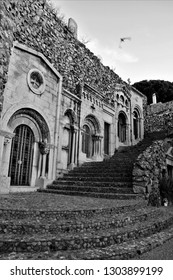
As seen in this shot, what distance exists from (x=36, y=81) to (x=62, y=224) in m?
6.62

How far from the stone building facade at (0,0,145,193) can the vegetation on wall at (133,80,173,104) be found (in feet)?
70.7

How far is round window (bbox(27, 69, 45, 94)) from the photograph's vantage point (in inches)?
292

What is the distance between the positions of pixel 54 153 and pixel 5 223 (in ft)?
17.4

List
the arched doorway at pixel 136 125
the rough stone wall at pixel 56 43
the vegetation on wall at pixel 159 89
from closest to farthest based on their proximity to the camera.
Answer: the rough stone wall at pixel 56 43 → the arched doorway at pixel 136 125 → the vegetation on wall at pixel 159 89

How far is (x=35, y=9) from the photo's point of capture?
27.1 feet

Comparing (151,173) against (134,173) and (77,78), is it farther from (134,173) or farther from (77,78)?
(77,78)

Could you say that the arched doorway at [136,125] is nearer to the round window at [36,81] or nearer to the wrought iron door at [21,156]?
the round window at [36,81]

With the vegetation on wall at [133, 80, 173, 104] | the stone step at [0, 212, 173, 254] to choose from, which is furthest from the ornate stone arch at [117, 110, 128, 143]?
the vegetation on wall at [133, 80, 173, 104]

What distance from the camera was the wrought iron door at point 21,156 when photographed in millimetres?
6848

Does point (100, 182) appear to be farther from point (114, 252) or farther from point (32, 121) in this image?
point (114, 252)

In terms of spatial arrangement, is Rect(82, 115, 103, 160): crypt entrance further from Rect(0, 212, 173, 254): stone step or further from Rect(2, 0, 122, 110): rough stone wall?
Rect(0, 212, 173, 254): stone step

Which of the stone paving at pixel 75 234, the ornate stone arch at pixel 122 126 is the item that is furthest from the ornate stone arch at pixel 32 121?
the ornate stone arch at pixel 122 126

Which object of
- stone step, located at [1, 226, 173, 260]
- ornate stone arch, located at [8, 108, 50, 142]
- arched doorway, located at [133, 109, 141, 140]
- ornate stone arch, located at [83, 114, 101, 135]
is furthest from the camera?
arched doorway, located at [133, 109, 141, 140]
